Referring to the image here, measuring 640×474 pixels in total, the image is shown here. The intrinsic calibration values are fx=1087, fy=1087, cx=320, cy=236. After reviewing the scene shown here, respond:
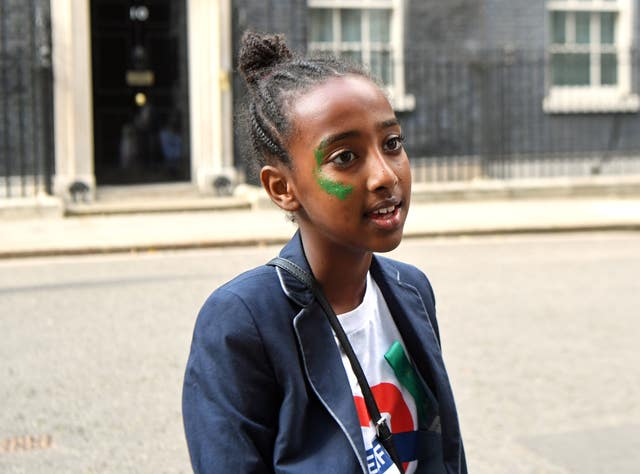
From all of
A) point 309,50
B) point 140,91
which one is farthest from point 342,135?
point 140,91

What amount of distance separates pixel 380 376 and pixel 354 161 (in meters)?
0.41

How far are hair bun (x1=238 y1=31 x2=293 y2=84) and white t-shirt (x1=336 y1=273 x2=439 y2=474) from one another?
466 mm

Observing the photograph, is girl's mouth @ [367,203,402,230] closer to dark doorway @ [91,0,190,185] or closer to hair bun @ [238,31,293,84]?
hair bun @ [238,31,293,84]

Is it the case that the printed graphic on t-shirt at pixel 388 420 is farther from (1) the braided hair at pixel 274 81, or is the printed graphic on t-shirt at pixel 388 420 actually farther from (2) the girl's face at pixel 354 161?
(1) the braided hair at pixel 274 81

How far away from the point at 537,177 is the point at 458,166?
1.30m

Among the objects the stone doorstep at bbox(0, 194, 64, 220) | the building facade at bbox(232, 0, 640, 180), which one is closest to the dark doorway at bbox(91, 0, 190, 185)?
the building facade at bbox(232, 0, 640, 180)

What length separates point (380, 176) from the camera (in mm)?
1880

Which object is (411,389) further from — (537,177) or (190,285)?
(537,177)

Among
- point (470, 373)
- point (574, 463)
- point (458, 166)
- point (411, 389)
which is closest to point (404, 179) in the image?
point (411, 389)

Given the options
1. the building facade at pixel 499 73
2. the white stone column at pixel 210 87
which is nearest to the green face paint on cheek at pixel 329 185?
the white stone column at pixel 210 87

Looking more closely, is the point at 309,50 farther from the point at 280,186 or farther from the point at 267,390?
the point at 267,390

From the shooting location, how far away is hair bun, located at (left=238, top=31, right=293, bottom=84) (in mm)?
2072

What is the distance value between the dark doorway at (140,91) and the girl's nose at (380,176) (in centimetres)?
1313

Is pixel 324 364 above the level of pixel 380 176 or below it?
below
